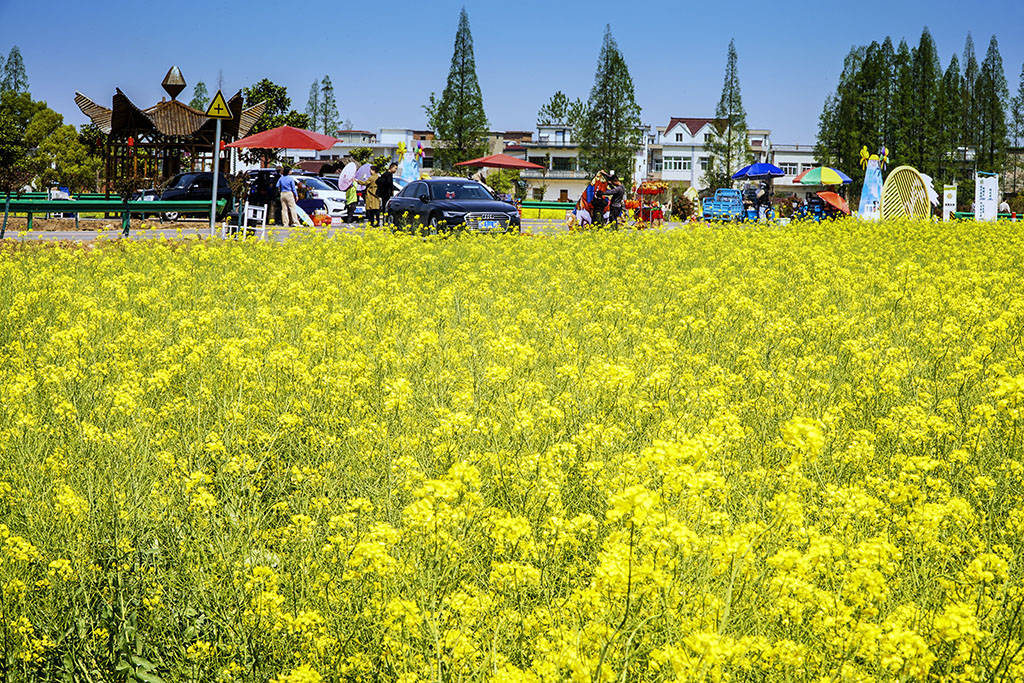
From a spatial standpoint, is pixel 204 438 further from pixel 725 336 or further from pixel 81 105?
pixel 81 105

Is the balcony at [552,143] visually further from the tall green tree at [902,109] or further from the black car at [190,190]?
the black car at [190,190]

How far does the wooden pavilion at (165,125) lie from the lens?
2964 centimetres

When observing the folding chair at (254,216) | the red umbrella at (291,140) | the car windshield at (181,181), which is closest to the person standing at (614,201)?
the folding chair at (254,216)

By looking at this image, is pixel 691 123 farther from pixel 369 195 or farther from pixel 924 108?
pixel 369 195

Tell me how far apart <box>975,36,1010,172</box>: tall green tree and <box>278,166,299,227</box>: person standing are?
59.0 metres

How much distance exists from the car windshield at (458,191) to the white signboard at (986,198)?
16.6 metres

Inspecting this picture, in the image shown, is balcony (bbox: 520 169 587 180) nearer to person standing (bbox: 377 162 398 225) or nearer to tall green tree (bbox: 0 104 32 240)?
tall green tree (bbox: 0 104 32 240)

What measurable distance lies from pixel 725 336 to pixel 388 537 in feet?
17.2

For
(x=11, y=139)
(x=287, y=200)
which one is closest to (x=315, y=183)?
(x=287, y=200)

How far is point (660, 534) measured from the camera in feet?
10.1

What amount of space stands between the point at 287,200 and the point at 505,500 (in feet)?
62.7

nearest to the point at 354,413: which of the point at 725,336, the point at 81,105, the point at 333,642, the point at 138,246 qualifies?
the point at 333,642

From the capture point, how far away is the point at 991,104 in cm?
6894

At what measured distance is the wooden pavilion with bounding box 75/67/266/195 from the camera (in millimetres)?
29641
